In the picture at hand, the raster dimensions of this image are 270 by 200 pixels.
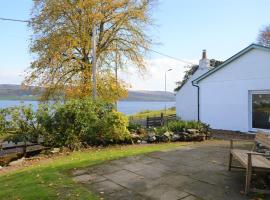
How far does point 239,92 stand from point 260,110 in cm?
150

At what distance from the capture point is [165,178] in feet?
20.9

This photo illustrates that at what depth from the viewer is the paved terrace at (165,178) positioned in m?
5.41

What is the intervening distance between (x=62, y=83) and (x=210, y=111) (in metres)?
10.2

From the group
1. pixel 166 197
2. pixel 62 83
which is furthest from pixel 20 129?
pixel 62 83

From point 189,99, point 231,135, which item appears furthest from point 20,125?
point 189,99

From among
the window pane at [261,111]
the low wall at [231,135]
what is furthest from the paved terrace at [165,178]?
the window pane at [261,111]

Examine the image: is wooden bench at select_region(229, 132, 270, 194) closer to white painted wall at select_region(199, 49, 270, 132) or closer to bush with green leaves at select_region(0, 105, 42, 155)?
bush with green leaves at select_region(0, 105, 42, 155)

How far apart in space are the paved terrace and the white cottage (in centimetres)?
780

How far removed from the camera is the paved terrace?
213 inches

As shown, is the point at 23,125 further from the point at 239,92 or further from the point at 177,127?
the point at 239,92

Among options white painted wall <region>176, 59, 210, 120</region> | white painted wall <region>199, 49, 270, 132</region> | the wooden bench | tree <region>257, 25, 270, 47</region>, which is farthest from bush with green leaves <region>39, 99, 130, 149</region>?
tree <region>257, 25, 270, 47</region>

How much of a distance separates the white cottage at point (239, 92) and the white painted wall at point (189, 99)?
27.7 feet

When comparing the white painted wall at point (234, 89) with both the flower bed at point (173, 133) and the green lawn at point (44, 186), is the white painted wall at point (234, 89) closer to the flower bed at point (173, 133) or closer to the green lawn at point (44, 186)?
the flower bed at point (173, 133)

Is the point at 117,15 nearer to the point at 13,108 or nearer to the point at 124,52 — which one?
the point at 124,52
